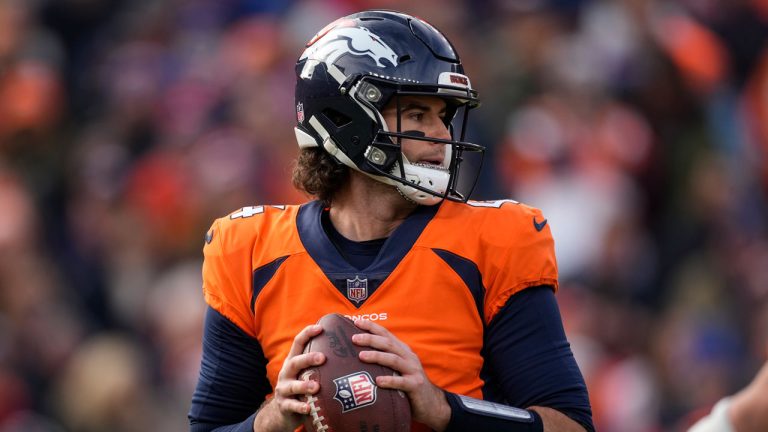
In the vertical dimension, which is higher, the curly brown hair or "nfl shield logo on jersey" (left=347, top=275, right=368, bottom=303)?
the curly brown hair

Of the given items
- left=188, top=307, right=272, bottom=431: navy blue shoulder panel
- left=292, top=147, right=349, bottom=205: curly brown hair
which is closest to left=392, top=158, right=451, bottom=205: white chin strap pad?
left=292, top=147, right=349, bottom=205: curly brown hair

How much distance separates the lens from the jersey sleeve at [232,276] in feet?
10.7

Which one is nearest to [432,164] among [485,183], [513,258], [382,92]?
[382,92]

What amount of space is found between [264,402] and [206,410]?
146mm

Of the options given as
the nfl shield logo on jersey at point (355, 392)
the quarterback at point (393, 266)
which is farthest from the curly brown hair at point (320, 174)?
the nfl shield logo on jersey at point (355, 392)

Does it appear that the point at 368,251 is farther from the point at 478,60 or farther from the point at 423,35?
the point at 478,60

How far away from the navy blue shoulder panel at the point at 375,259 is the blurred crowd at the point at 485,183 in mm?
2461

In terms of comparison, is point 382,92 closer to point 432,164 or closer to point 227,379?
point 432,164

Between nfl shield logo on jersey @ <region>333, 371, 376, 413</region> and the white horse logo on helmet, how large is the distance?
2.71 feet

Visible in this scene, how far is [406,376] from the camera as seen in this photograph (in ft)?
9.52

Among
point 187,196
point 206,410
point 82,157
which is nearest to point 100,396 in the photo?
point 187,196

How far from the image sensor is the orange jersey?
313 centimetres

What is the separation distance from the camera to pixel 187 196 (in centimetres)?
775

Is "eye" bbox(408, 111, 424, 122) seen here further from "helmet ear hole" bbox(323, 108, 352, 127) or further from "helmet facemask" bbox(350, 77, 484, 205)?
"helmet ear hole" bbox(323, 108, 352, 127)
